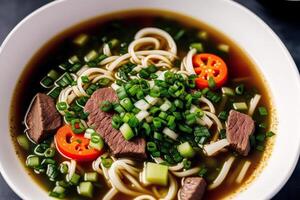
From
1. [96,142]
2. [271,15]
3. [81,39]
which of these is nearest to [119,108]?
[96,142]

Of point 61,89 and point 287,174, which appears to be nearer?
point 287,174

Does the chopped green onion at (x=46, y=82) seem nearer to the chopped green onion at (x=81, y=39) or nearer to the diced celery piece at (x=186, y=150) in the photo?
the chopped green onion at (x=81, y=39)

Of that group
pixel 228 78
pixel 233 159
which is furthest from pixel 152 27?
pixel 233 159

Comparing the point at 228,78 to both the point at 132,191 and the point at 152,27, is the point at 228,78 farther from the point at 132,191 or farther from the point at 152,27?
the point at 132,191

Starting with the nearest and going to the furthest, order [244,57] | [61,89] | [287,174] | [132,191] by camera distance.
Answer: [287,174]
[132,191]
[61,89]
[244,57]

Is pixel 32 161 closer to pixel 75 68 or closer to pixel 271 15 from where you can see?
pixel 75 68

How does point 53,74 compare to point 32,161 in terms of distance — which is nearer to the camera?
point 32,161

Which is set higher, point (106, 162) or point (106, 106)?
point (106, 106)
